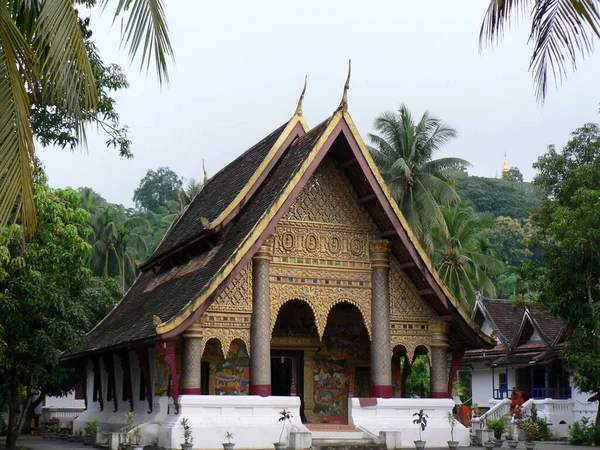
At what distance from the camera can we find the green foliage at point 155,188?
9219 centimetres

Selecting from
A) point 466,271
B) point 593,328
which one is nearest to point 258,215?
point 593,328

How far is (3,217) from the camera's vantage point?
22.9 ft

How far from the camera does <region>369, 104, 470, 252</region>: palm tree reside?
36.7 m

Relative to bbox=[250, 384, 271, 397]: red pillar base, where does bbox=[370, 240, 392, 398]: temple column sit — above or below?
above

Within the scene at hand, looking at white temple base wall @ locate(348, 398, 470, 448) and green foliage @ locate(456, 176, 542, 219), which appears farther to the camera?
green foliage @ locate(456, 176, 542, 219)

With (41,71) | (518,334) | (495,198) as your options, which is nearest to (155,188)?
(495,198)

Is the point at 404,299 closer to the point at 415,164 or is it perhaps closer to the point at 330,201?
the point at 330,201

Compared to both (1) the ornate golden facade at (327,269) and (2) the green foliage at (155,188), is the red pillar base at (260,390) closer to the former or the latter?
(1) the ornate golden facade at (327,269)

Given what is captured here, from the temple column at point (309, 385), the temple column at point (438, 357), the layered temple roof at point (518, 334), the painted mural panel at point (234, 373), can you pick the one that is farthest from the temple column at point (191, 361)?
the layered temple roof at point (518, 334)

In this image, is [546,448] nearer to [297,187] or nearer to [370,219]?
[370,219]

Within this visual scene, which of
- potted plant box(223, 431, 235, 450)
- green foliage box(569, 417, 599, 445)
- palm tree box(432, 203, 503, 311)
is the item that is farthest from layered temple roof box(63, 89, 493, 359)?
palm tree box(432, 203, 503, 311)

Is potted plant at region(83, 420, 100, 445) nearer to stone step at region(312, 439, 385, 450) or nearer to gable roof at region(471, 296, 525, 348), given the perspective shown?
stone step at region(312, 439, 385, 450)

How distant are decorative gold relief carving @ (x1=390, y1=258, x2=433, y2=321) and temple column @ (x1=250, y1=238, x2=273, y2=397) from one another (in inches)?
120

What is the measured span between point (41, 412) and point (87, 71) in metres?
29.3
